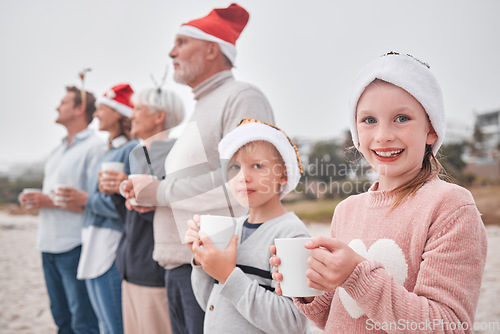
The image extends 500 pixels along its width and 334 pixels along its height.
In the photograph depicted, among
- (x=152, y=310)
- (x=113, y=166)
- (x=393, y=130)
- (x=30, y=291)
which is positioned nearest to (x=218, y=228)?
(x=393, y=130)

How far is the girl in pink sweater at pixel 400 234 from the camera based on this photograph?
833 mm

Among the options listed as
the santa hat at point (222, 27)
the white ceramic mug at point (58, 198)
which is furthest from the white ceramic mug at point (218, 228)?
the white ceramic mug at point (58, 198)

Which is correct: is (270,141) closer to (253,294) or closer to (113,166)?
(253,294)

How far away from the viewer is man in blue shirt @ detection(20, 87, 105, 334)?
301cm

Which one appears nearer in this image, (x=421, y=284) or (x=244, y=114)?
(x=421, y=284)

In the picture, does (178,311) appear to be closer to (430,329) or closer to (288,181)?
(288,181)

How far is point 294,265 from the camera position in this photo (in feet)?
3.09

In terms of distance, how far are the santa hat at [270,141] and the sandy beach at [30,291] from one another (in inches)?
30.2

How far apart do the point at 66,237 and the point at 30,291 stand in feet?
10.5

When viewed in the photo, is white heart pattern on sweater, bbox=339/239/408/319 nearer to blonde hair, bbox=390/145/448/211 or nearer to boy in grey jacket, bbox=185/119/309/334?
blonde hair, bbox=390/145/448/211

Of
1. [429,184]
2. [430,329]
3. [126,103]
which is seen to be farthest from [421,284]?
[126,103]

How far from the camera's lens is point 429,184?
3.26 ft

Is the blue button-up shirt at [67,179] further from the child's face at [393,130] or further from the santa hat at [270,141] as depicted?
the child's face at [393,130]

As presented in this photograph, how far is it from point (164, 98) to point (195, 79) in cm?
45
